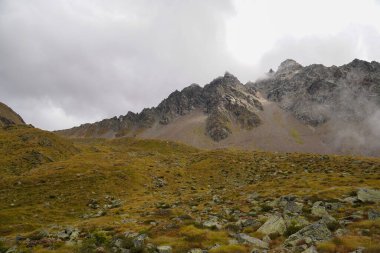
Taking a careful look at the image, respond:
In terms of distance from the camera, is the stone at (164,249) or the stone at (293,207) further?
the stone at (293,207)

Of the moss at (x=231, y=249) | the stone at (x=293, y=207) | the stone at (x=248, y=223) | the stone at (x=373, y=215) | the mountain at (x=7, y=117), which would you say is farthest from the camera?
the mountain at (x=7, y=117)

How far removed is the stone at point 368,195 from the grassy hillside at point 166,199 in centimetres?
76

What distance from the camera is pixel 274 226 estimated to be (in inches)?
983

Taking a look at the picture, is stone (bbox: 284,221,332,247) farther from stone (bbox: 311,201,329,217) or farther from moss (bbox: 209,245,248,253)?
stone (bbox: 311,201,329,217)

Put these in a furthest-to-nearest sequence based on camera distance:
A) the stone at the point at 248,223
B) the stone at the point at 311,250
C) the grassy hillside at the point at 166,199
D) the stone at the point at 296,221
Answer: the stone at the point at 248,223 < the stone at the point at 296,221 < the grassy hillside at the point at 166,199 < the stone at the point at 311,250

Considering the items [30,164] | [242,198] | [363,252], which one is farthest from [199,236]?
[30,164]

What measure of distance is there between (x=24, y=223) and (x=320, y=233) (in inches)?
1229

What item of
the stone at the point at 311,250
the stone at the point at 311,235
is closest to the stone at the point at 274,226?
the stone at the point at 311,235

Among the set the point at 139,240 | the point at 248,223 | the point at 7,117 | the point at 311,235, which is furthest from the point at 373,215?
the point at 7,117

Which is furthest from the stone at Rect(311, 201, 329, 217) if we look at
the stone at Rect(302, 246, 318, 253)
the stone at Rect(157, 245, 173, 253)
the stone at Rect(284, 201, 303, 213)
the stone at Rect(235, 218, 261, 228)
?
the stone at Rect(157, 245, 173, 253)

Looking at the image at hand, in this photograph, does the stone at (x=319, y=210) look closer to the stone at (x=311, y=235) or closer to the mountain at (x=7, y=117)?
the stone at (x=311, y=235)

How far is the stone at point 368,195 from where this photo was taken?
3357 centimetres

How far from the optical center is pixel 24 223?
123 ft

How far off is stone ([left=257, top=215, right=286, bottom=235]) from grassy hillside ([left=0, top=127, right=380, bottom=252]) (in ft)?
1.64
